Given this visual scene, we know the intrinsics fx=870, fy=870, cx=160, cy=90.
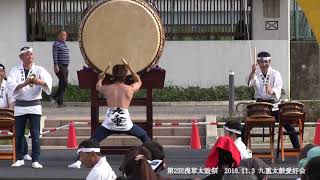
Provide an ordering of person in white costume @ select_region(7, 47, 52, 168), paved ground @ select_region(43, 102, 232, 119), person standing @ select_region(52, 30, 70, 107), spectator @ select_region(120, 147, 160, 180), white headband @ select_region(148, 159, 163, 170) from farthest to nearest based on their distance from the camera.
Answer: person standing @ select_region(52, 30, 70, 107), paved ground @ select_region(43, 102, 232, 119), person in white costume @ select_region(7, 47, 52, 168), white headband @ select_region(148, 159, 163, 170), spectator @ select_region(120, 147, 160, 180)

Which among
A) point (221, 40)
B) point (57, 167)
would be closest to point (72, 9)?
point (221, 40)

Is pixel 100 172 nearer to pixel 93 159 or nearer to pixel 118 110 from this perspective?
pixel 93 159

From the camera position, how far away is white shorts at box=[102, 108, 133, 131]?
36.5 ft

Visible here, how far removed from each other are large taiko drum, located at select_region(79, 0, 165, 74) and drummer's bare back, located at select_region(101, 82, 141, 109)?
76cm

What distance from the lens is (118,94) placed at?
443 inches

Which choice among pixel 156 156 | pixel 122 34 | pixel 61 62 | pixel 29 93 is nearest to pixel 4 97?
pixel 29 93

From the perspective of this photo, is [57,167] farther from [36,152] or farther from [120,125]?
[120,125]

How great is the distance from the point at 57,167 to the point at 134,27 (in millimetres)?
2200

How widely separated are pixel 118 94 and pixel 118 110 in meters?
0.22

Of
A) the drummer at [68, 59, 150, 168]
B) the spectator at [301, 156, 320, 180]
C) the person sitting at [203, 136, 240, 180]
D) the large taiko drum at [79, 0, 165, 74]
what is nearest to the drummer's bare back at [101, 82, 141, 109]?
the drummer at [68, 59, 150, 168]

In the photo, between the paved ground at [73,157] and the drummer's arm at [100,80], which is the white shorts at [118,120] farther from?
the paved ground at [73,157]

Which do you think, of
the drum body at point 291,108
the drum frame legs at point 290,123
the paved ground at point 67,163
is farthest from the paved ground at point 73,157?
the drum body at point 291,108

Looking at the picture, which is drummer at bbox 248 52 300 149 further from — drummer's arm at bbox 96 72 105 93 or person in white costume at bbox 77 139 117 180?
person in white costume at bbox 77 139 117 180

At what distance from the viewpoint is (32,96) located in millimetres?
11391
